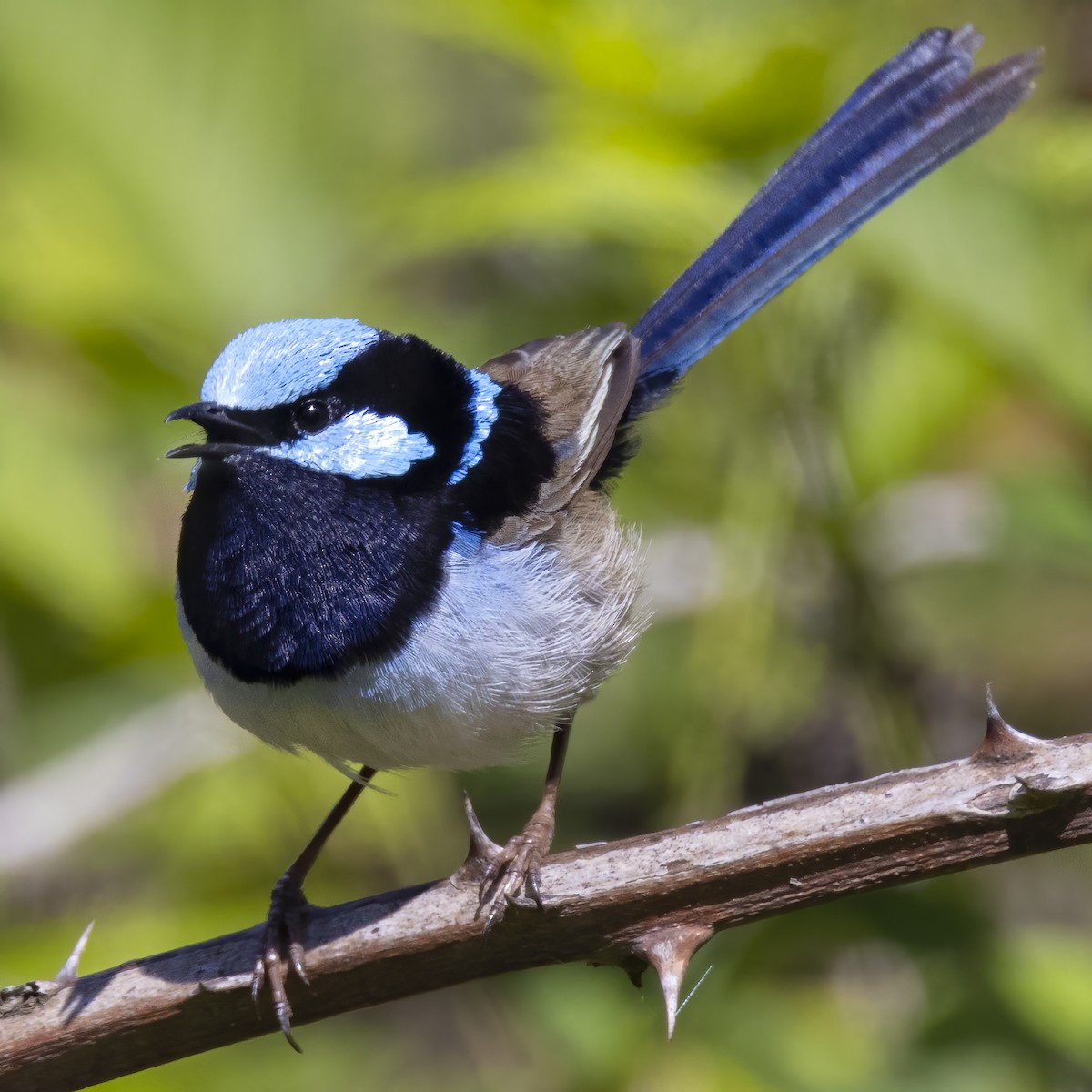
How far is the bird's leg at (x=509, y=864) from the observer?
2562mm

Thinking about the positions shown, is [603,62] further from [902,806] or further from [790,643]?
[902,806]

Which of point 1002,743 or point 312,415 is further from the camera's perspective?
point 312,415

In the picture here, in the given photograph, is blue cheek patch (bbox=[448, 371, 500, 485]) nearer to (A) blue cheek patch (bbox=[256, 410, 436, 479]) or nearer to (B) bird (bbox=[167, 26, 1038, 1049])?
(B) bird (bbox=[167, 26, 1038, 1049])

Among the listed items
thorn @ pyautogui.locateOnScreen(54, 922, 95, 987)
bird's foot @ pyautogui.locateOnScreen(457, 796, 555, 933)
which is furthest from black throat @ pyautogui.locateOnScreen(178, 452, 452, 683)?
thorn @ pyautogui.locateOnScreen(54, 922, 95, 987)

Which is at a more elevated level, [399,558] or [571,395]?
[571,395]

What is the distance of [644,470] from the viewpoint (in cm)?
457

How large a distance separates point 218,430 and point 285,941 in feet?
3.29

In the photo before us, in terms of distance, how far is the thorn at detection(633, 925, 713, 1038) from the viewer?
2.39 meters

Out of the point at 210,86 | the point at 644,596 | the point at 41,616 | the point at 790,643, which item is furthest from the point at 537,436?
the point at 210,86

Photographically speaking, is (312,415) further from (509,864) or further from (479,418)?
(509,864)

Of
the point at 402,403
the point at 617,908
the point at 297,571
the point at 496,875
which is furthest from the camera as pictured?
the point at 402,403

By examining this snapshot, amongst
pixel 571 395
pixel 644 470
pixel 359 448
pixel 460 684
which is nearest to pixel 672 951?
pixel 460 684

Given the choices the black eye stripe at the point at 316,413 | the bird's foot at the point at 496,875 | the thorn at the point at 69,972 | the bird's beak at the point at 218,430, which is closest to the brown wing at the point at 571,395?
the black eye stripe at the point at 316,413

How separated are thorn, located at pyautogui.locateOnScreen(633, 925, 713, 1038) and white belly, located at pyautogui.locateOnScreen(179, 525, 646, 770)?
65 centimetres
